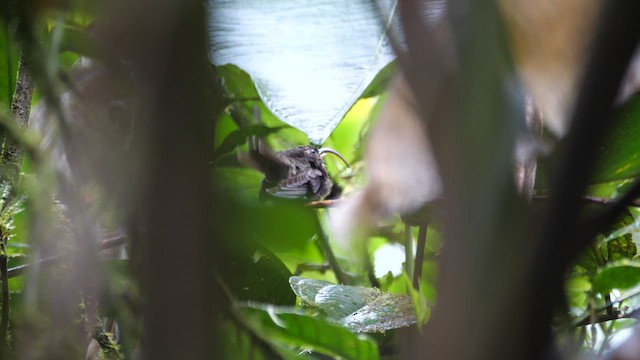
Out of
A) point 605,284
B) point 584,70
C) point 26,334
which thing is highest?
point 584,70

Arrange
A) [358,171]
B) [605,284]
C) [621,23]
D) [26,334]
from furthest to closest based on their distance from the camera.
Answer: [358,171], [605,284], [26,334], [621,23]

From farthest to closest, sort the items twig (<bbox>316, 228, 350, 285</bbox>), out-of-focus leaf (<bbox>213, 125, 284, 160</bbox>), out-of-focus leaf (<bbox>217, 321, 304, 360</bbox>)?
1. twig (<bbox>316, 228, 350, 285</bbox>)
2. out-of-focus leaf (<bbox>213, 125, 284, 160</bbox>)
3. out-of-focus leaf (<bbox>217, 321, 304, 360</bbox>)

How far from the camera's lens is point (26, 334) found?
386 mm

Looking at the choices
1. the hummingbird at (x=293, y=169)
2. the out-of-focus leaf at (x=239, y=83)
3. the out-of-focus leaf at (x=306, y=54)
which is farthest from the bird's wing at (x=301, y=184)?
the out-of-focus leaf at (x=306, y=54)

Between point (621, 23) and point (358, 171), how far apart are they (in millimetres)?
881

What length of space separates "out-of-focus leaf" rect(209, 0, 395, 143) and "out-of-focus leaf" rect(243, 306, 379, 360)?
14 centimetres

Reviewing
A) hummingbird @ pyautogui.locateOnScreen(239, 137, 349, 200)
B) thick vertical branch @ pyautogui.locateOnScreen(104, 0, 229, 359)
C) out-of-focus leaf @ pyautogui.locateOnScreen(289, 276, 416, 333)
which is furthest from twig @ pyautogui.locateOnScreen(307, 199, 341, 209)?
thick vertical branch @ pyautogui.locateOnScreen(104, 0, 229, 359)

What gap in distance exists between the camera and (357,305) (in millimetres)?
630

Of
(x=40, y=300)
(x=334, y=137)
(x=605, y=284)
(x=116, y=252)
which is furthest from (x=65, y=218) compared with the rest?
(x=334, y=137)

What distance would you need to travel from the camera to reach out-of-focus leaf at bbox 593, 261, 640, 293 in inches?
25.2

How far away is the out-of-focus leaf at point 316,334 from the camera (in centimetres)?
54

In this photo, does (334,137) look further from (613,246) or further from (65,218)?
(65,218)

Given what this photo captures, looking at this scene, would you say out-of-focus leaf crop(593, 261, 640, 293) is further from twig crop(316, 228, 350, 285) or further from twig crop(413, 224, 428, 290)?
twig crop(316, 228, 350, 285)

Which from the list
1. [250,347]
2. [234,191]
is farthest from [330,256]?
[234,191]
